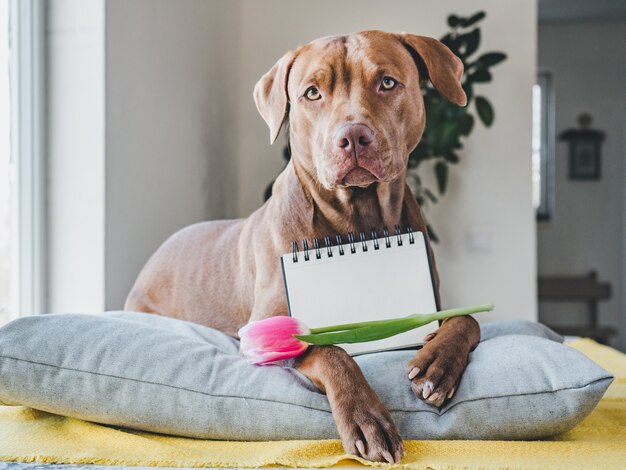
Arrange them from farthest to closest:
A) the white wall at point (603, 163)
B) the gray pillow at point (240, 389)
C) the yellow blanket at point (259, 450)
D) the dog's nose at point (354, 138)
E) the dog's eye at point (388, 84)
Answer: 1. the white wall at point (603, 163)
2. the dog's eye at point (388, 84)
3. the dog's nose at point (354, 138)
4. the gray pillow at point (240, 389)
5. the yellow blanket at point (259, 450)

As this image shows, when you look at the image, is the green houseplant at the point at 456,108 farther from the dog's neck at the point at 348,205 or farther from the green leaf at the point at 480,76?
the dog's neck at the point at 348,205

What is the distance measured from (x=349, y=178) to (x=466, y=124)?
225 centimetres

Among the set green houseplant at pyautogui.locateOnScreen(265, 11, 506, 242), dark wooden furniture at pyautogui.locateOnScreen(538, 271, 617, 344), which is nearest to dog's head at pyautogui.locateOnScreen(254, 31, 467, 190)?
green houseplant at pyautogui.locateOnScreen(265, 11, 506, 242)

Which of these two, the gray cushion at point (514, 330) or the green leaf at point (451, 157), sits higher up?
the green leaf at point (451, 157)

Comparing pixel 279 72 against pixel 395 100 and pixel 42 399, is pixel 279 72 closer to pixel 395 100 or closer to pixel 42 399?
pixel 395 100

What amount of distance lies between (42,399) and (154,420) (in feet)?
0.57

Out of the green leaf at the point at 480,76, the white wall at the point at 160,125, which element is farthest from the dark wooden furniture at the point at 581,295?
the white wall at the point at 160,125

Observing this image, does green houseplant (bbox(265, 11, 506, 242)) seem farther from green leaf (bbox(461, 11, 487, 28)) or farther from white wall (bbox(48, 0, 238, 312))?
white wall (bbox(48, 0, 238, 312))

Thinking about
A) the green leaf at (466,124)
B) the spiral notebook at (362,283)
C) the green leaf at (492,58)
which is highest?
the green leaf at (492,58)

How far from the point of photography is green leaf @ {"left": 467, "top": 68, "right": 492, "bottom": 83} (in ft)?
10.5

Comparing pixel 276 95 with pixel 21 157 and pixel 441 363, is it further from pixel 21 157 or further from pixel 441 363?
pixel 21 157

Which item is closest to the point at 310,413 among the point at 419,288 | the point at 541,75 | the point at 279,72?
the point at 419,288

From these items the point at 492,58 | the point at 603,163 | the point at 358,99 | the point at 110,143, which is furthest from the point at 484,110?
the point at 603,163

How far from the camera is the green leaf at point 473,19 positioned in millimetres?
3205
